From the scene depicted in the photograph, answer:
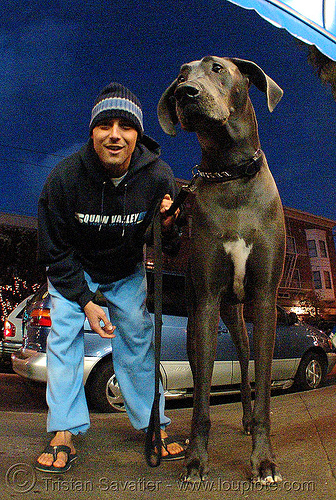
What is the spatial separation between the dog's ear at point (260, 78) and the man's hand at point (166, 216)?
70 cm

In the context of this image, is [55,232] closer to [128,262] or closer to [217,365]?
[128,262]

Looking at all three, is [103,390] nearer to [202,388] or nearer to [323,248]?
[202,388]

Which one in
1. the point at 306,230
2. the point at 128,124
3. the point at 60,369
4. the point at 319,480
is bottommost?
the point at 319,480

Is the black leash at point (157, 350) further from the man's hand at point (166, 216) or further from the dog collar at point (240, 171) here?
the dog collar at point (240, 171)

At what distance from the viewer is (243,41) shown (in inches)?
1628

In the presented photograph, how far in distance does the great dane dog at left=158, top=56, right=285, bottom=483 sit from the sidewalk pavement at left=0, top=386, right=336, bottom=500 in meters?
0.19

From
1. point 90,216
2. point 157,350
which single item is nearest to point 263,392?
point 157,350

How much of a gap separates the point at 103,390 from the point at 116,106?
3.61 m

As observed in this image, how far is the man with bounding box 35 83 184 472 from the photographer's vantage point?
245cm

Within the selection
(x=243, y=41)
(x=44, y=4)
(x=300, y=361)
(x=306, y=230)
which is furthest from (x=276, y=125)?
(x=300, y=361)

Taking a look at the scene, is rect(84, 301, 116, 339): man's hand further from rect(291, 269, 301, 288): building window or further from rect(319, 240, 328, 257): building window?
rect(319, 240, 328, 257): building window

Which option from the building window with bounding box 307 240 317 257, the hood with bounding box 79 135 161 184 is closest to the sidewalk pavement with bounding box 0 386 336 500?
the hood with bounding box 79 135 161 184

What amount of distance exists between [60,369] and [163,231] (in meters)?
0.93

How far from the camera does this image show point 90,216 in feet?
8.30
